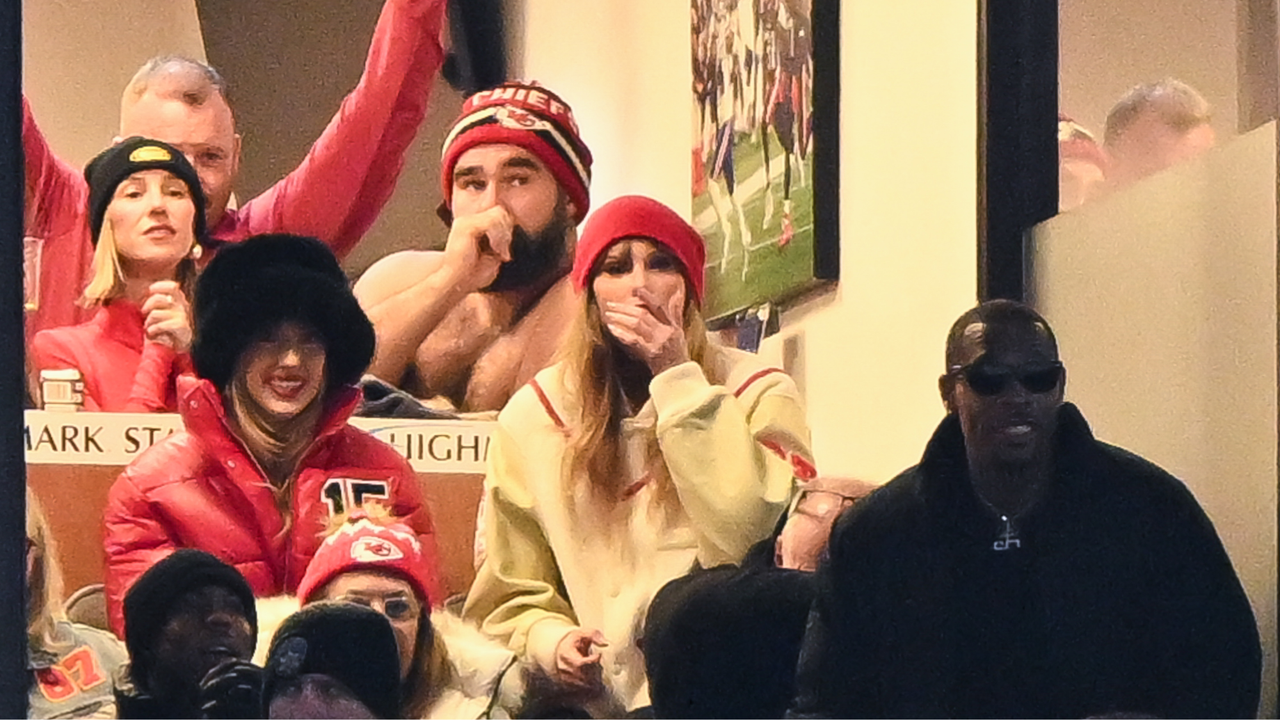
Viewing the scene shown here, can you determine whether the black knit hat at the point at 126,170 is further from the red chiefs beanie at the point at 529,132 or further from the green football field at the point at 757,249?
the green football field at the point at 757,249

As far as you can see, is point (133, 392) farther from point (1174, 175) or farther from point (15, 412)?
point (1174, 175)

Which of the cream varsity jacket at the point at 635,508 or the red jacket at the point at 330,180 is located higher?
the red jacket at the point at 330,180

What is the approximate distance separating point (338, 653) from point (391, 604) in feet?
0.22

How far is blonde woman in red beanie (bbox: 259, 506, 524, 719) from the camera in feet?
5.42

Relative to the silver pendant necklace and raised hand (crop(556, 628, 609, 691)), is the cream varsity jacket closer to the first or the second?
raised hand (crop(556, 628, 609, 691))

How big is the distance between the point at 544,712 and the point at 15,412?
585 mm

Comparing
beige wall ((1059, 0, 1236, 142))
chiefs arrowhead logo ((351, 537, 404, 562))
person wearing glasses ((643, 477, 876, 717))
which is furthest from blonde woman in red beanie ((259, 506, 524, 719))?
beige wall ((1059, 0, 1236, 142))

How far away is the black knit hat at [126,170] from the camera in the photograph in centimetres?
167

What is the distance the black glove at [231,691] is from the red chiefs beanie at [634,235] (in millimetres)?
491

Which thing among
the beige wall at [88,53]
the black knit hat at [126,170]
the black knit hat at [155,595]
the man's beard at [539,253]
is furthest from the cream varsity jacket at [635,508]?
the beige wall at [88,53]

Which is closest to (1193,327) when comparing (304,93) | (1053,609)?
(1053,609)

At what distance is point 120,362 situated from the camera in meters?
1.67

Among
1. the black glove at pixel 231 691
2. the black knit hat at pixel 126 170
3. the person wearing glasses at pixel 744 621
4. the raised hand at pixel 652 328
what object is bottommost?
the black glove at pixel 231 691

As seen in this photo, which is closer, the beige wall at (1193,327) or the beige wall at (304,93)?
the beige wall at (1193,327)
